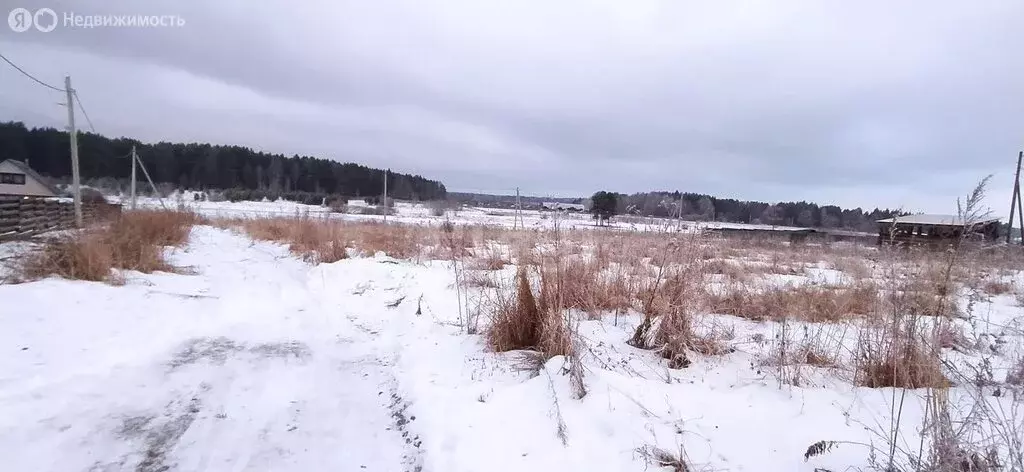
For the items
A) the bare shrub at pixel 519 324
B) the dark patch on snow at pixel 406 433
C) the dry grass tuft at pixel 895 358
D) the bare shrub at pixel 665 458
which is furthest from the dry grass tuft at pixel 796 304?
the dark patch on snow at pixel 406 433

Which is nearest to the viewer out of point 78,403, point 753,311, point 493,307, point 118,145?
point 78,403

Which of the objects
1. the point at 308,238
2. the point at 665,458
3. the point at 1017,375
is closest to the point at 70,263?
the point at 308,238

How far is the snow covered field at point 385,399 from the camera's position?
2.36 metres

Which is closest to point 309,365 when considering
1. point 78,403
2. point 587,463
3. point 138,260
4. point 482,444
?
point 78,403

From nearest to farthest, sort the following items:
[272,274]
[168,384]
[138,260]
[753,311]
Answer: [168,384] → [753,311] → [138,260] → [272,274]

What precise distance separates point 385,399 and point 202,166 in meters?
91.6

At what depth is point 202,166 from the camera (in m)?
76.4

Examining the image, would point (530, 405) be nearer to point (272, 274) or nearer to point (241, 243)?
point (272, 274)

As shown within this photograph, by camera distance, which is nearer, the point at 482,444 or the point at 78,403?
the point at 482,444

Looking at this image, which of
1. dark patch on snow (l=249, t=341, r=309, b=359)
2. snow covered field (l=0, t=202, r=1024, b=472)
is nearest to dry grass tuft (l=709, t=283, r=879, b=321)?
snow covered field (l=0, t=202, r=1024, b=472)

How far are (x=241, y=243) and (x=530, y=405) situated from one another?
48.0 feet

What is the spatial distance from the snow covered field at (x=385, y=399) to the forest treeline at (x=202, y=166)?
184 ft

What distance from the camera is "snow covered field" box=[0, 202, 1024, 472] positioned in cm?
236

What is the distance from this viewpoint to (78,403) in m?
2.76
